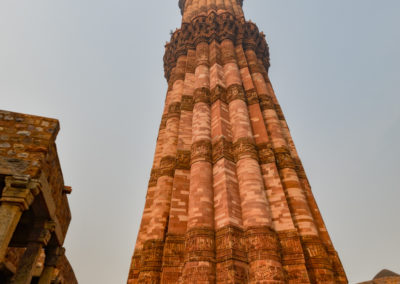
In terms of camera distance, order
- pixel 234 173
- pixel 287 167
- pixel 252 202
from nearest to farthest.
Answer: pixel 252 202 < pixel 234 173 < pixel 287 167

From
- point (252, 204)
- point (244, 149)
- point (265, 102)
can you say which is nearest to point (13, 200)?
point (252, 204)

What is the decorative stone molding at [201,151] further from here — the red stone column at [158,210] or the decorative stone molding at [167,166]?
the red stone column at [158,210]

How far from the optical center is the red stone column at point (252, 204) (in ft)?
20.4

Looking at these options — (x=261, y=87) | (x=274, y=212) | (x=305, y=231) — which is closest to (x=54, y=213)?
(x=274, y=212)

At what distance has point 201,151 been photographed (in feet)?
29.8

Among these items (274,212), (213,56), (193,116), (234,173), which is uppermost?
(213,56)

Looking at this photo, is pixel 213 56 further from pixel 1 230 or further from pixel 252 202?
pixel 1 230

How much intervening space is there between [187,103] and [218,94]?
4.85ft

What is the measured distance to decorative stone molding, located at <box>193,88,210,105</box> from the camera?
11336mm

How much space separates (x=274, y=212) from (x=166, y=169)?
436 centimetres

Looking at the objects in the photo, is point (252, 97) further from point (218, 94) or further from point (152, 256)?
point (152, 256)

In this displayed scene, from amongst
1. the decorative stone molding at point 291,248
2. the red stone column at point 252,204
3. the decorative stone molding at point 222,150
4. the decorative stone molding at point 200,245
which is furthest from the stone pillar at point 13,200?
the decorative stone molding at point 222,150

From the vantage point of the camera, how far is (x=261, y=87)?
41.8ft

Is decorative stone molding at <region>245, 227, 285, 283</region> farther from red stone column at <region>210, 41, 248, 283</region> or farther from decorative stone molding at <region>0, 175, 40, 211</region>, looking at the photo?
decorative stone molding at <region>0, 175, 40, 211</region>
